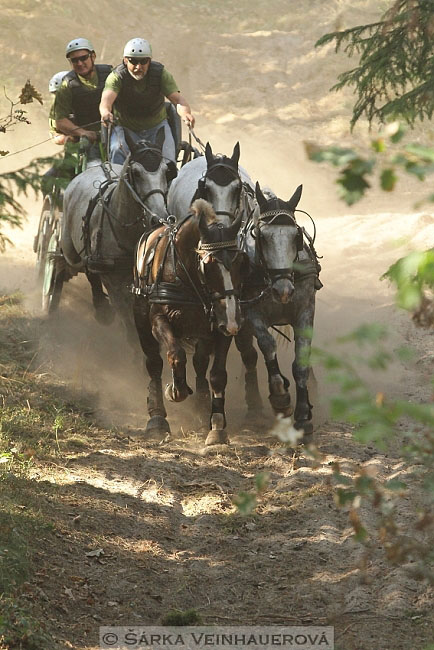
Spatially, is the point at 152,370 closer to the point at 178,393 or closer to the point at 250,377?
the point at 178,393

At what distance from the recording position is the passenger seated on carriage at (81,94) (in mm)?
11953

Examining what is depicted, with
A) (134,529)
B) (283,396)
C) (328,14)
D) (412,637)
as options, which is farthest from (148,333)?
(328,14)

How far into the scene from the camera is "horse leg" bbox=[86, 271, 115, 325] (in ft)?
38.1

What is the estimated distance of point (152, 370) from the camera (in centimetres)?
962

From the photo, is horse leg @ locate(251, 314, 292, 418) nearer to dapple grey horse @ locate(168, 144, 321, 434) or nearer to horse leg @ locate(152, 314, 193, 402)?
dapple grey horse @ locate(168, 144, 321, 434)

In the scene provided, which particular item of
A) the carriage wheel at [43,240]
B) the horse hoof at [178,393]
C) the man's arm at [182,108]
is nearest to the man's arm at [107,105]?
the man's arm at [182,108]

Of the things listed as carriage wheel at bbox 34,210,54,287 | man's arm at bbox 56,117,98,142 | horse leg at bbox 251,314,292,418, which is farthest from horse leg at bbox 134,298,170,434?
carriage wheel at bbox 34,210,54,287

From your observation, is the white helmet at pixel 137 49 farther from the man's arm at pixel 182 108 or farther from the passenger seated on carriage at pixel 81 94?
the passenger seated on carriage at pixel 81 94

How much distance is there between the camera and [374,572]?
5914 millimetres

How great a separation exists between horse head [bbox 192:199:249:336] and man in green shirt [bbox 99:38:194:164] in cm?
283

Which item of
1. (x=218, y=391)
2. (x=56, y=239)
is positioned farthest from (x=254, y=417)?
(x=56, y=239)

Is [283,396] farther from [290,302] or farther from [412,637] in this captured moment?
[412,637]

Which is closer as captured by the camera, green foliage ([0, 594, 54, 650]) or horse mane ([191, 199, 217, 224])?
green foliage ([0, 594, 54, 650])

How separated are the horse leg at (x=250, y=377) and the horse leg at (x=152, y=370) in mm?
849
